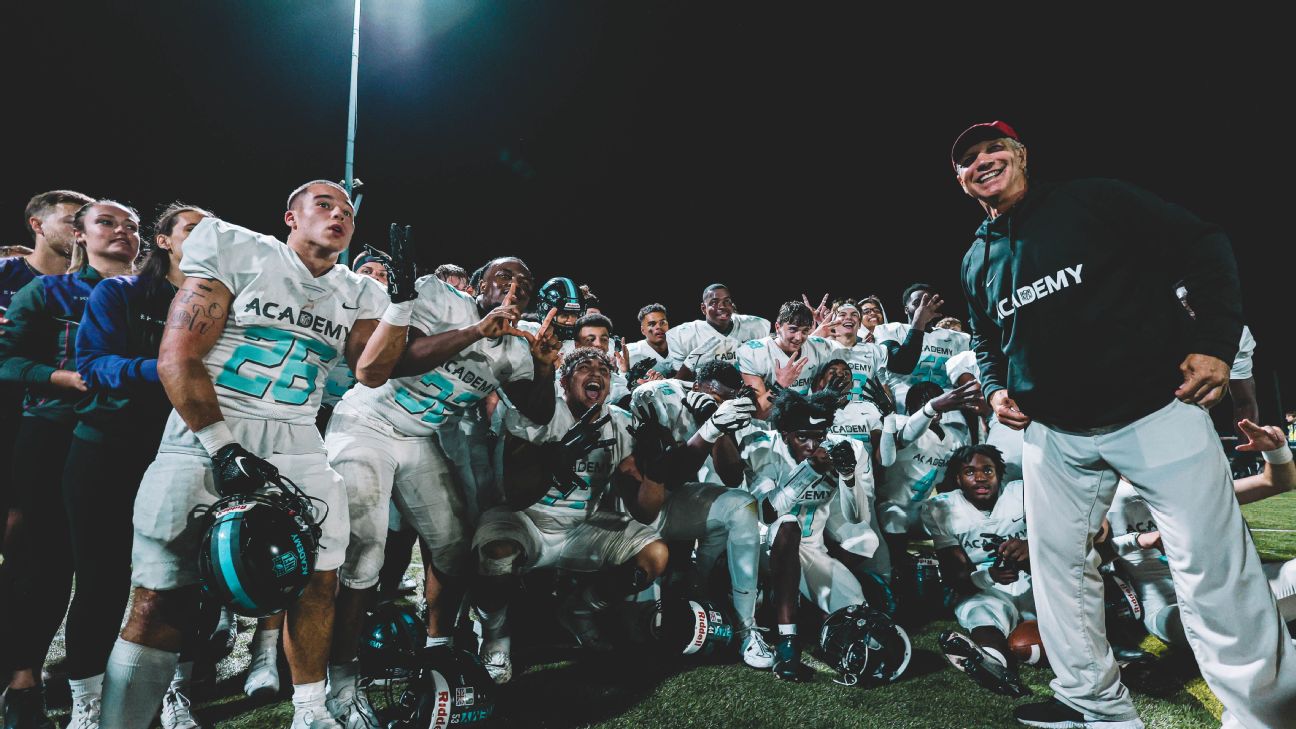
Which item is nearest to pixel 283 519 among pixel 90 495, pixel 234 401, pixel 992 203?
pixel 234 401

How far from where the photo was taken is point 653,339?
6.99 m

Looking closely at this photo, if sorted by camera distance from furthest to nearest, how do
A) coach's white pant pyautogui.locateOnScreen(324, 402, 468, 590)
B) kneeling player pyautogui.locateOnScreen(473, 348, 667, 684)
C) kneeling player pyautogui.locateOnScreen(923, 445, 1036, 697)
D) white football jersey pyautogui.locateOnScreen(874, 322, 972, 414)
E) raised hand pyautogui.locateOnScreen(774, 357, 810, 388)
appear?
white football jersey pyautogui.locateOnScreen(874, 322, 972, 414) → raised hand pyautogui.locateOnScreen(774, 357, 810, 388) → kneeling player pyautogui.locateOnScreen(473, 348, 667, 684) → kneeling player pyautogui.locateOnScreen(923, 445, 1036, 697) → coach's white pant pyautogui.locateOnScreen(324, 402, 468, 590)

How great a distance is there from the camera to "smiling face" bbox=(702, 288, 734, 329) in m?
6.88

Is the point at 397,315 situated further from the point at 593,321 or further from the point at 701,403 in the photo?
the point at 593,321

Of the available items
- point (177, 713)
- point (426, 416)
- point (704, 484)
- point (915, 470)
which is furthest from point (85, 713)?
point (915, 470)

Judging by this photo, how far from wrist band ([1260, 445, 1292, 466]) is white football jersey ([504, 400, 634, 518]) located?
3.01 meters

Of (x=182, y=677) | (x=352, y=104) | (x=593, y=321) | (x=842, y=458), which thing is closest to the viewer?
(x=182, y=677)

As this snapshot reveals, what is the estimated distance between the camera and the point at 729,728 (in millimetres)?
2576

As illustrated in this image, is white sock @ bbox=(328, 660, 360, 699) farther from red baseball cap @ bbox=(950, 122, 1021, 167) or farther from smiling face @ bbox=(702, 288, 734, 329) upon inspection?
smiling face @ bbox=(702, 288, 734, 329)

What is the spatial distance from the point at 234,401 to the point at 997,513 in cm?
424

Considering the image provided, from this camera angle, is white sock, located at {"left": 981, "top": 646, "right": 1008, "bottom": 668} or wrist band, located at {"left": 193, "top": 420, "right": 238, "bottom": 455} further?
white sock, located at {"left": 981, "top": 646, "right": 1008, "bottom": 668}

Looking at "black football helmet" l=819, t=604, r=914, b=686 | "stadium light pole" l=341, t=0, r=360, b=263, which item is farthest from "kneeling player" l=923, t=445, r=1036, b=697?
"stadium light pole" l=341, t=0, r=360, b=263

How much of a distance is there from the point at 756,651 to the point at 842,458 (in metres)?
1.34

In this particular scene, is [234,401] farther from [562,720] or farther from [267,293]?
[562,720]
